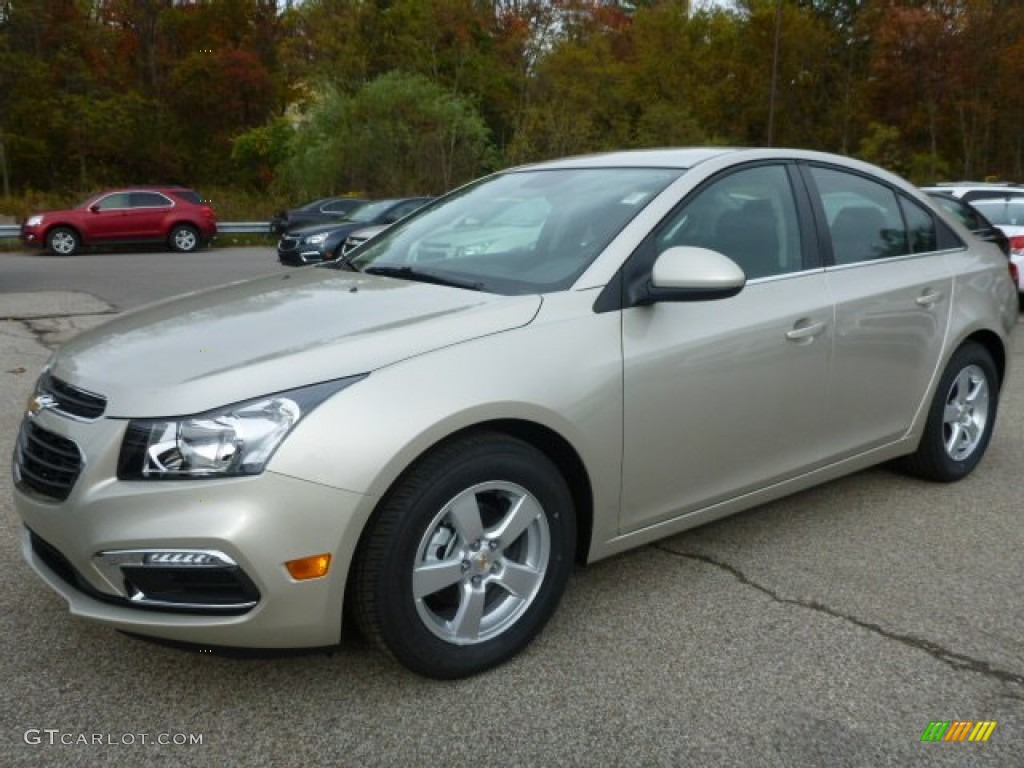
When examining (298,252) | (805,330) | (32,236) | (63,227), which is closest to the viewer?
(805,330)

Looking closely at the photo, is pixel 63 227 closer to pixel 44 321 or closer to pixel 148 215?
pixel 148 215

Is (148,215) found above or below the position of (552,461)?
above

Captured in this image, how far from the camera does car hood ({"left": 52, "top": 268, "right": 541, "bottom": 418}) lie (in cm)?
256

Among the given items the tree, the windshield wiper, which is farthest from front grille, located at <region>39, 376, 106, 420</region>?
the tree

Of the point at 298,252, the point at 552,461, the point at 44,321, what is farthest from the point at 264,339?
the point at 298,252

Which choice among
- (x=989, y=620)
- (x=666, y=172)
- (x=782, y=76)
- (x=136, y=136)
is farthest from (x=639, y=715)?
(x=782, y=76)

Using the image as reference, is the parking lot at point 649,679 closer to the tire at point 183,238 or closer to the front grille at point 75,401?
the front grille at point 75,401

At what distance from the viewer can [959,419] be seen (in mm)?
4660

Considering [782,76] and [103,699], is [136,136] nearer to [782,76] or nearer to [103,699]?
[782,76]

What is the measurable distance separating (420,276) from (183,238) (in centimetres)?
2131

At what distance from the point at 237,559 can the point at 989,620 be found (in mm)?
2443

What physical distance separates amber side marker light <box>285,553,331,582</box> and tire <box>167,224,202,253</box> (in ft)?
72.9

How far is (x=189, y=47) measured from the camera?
Answer: 143ft

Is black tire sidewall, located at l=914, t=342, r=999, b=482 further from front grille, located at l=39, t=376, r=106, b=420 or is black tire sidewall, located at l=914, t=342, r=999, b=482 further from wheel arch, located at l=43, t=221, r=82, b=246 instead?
wheel arch, located at l=43, t=221, r=82, b=246
